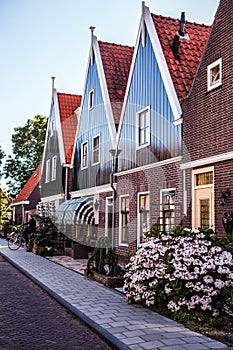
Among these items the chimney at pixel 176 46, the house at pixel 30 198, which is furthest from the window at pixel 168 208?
the house at pixel 30 198

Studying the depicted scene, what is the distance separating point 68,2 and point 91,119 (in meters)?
12.3

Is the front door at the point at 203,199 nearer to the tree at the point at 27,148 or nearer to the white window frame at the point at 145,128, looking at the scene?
the white window frame at the point at 145,128

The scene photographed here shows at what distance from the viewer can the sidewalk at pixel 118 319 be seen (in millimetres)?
5887

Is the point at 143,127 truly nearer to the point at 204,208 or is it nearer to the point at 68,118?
the point at 204,208

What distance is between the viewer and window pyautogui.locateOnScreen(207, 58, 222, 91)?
34.9 ft

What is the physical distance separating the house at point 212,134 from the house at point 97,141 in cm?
556

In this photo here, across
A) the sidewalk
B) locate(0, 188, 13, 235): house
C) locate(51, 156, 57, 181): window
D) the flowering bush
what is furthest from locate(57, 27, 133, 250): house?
locate(0, 188, 13, 235): house

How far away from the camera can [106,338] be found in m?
6.24

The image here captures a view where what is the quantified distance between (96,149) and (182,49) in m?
6.76

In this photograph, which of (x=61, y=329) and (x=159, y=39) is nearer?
(x=61, y=329)

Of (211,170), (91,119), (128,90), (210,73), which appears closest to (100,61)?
(91,119)

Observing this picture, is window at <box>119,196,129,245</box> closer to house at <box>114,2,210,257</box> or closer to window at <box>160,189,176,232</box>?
house at <box>114,2,210,257</box>

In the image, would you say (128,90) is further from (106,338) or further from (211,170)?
(106,338)

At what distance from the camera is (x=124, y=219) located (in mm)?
16094
